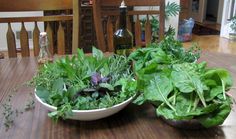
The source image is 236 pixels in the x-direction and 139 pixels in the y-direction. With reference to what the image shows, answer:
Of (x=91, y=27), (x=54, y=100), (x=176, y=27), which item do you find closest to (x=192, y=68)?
(x=54, y=100)

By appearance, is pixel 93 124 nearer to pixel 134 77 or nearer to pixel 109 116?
pixel 109 116

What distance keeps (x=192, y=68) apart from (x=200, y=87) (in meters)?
0.08

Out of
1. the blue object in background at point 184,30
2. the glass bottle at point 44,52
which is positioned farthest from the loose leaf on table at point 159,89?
the blue object in background at point 184,30

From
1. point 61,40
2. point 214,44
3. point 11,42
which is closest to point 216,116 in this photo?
point 61,40

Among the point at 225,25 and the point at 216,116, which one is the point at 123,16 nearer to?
the point at 216,116

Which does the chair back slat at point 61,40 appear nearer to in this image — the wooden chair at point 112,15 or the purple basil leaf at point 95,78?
the wooden chair at point 112,15

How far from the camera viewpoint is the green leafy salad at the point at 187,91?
58 cm

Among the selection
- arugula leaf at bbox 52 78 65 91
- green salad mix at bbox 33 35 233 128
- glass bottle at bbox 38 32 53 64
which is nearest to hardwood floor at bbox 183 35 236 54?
glass bottle at bbox 38 32 53 64

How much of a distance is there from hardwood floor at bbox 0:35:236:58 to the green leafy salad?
3.55 meters

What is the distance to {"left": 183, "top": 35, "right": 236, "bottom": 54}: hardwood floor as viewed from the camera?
413 centimetres

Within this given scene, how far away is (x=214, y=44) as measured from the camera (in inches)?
177

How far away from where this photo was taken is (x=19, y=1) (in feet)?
4.12

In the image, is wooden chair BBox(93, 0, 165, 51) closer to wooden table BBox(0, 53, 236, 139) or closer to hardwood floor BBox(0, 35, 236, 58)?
wooden table BBox(0, 53, 236, 139)

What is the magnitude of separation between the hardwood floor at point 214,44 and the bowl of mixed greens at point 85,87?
3553 millimetres
